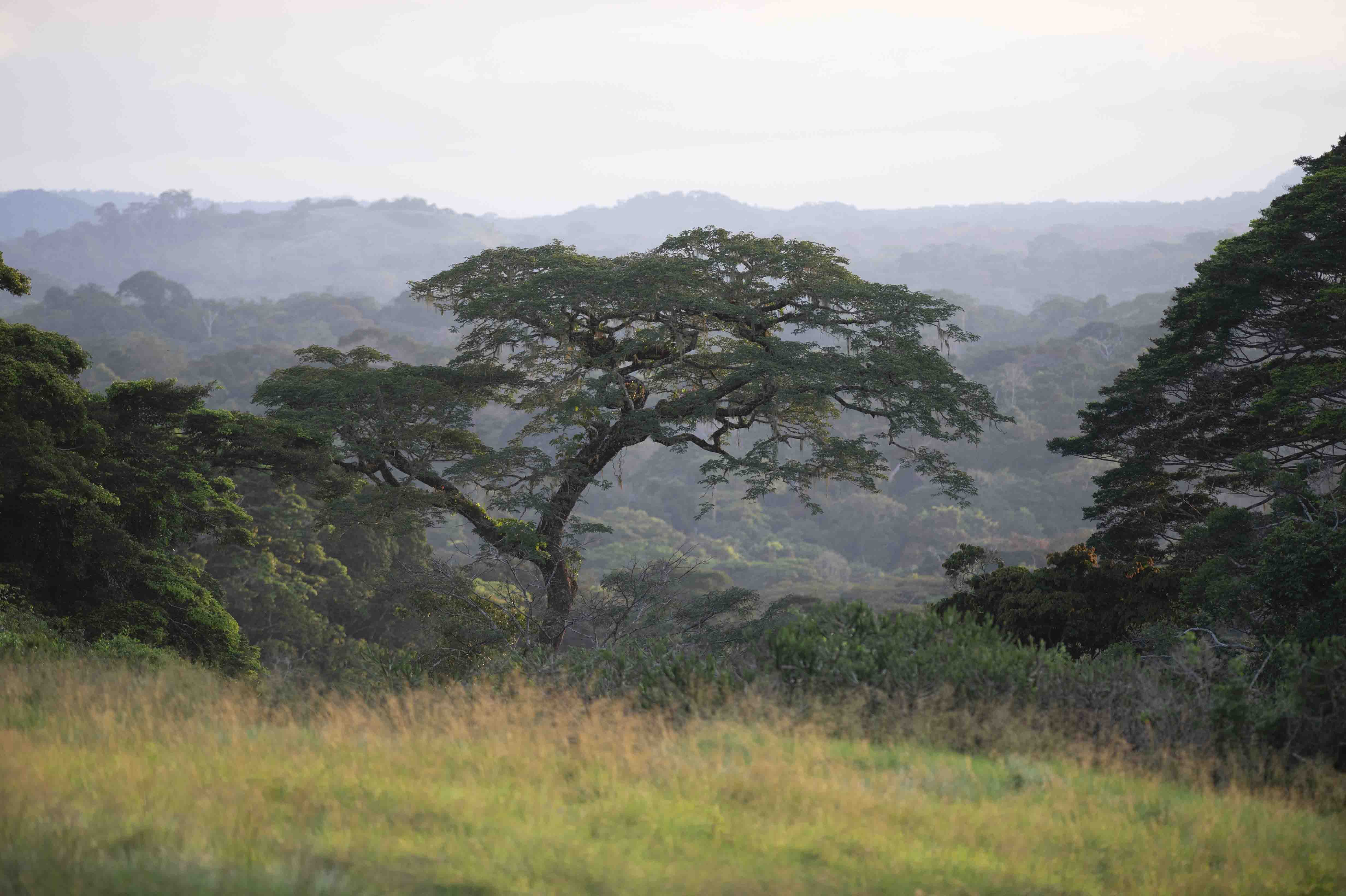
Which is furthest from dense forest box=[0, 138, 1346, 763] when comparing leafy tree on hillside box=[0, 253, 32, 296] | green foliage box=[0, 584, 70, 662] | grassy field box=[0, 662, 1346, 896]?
grassy field box=[0, 662, 1346, 896]

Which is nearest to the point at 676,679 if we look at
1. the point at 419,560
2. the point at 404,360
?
the point at 419,560

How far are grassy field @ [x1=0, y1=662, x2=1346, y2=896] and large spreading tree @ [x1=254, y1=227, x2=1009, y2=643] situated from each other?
30.2 ft

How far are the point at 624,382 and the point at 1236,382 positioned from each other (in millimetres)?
10049

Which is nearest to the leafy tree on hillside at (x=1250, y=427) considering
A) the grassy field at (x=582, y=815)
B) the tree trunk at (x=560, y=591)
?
the grassy field at (x=582, y=815)

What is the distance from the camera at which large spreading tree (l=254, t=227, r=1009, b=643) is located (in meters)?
16.1

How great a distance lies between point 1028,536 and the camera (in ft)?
202

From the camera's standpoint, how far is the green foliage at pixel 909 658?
25.8 feet

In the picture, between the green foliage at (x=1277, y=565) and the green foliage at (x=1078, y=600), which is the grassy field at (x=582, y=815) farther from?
the green foliage at (x=1078, y=600)

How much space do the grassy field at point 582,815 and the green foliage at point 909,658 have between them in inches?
46.5

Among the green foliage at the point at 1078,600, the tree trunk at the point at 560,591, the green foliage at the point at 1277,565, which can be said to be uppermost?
the green foliage at the point at 1277,565

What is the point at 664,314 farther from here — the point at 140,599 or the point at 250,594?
the point at 250,594

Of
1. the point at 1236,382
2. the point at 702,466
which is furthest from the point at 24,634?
the point at 1236,382

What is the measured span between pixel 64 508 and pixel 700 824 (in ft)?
32.3

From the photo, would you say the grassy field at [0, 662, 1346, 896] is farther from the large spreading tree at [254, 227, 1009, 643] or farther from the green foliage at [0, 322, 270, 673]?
the large spreading tree at [254, 227, 1009, 643]
